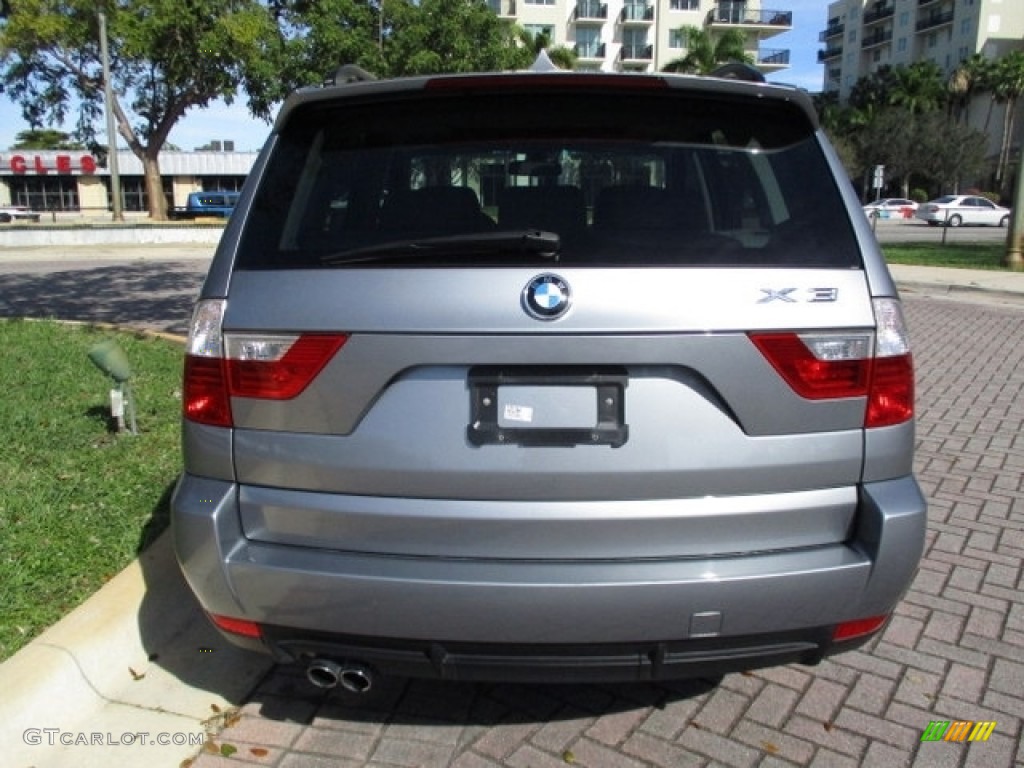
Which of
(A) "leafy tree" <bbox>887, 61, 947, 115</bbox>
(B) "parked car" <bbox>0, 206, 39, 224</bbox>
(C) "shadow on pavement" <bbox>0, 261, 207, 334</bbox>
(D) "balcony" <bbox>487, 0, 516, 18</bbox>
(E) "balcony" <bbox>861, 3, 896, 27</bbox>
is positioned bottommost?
(B) "parked car" <bbox>0, 206, 39, 224</bbox>

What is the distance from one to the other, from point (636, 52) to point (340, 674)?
244 feet

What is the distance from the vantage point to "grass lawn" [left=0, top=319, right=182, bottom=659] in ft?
10.9

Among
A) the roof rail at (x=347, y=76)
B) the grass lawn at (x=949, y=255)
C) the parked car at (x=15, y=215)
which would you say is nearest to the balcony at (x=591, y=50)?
the parked car at (x=15, y=215)

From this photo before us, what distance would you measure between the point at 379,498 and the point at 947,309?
12125mm

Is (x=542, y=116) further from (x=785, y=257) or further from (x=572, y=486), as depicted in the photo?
(x=572, y=486)

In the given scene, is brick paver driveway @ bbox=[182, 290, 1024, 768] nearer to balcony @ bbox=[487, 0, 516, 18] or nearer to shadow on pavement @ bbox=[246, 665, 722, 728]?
shadow on pavement @ bbox=[246, 665, 722, 728]

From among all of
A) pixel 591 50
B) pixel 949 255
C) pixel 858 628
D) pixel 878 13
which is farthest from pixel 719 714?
pixel 878 13

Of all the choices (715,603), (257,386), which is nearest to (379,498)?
(257,386)

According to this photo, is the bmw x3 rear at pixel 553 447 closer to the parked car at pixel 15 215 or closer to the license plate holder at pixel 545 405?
the license plate holder at pixel 545 405

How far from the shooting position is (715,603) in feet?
7.04

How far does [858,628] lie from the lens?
7.56ft

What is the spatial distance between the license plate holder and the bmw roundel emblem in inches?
5.5

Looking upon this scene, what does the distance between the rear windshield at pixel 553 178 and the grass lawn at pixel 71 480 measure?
182 cm

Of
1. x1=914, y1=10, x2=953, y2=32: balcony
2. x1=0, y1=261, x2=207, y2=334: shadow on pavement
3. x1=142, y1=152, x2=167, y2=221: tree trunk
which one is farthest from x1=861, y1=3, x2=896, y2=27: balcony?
x1=0, y1=261, x2=207, y2=334: shadow on pavement
